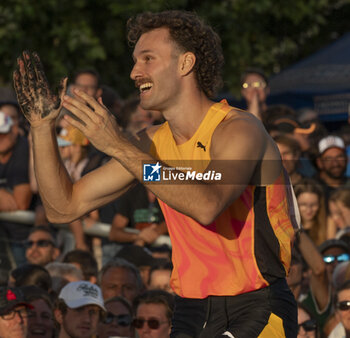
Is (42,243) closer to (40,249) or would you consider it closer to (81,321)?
(40,249)

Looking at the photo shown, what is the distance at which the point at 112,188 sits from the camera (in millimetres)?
4941

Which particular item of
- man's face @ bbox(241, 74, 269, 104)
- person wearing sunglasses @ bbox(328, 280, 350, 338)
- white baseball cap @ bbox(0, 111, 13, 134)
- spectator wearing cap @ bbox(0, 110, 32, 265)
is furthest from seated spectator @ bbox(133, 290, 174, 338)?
man's face @ bbox(241, 74, 269, 104)

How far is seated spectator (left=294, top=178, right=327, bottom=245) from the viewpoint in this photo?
28.1ft

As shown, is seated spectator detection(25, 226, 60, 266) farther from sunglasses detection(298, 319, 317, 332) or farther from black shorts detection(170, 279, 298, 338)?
black shorts detection(170, 279, 298, 338)

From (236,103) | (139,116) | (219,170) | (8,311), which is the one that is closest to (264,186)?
(219,170)

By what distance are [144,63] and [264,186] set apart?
2.67ft

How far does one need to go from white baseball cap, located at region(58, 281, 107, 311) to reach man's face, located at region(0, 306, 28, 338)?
42 cm

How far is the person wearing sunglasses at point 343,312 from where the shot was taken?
7.02 metres

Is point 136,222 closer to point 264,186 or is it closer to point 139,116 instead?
point 139,116

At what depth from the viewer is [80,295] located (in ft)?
23.4

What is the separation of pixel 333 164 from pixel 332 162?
0.07ft

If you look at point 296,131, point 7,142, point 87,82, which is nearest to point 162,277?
point 7,142

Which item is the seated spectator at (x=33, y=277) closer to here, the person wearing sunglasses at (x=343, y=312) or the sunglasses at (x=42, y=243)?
the sunglasses at (x=42, y=243)

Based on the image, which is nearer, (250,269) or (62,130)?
(250,269)
